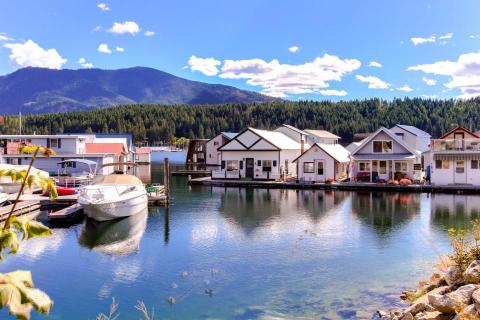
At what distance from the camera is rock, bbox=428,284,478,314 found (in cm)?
1120

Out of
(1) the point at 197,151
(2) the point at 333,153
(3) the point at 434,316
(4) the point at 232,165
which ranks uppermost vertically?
(1) the point at 197,151

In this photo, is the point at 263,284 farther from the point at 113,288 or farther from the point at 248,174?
the point at 248,174

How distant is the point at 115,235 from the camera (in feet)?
90.6

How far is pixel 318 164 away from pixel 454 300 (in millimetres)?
44063

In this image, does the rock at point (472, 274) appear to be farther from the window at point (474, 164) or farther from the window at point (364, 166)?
the window at point (364, 166)

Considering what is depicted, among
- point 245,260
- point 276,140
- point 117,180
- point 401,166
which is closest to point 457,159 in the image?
point 401,166

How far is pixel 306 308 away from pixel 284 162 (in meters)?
43.4

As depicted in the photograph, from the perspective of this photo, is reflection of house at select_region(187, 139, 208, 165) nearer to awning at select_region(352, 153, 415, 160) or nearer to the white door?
the white door

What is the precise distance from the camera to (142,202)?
34.9 metres

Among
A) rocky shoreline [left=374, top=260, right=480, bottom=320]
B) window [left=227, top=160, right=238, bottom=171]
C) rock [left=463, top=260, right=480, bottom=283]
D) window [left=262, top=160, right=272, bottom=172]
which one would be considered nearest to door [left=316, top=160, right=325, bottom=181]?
window [left=262, top=160, right=272, bottom=172]

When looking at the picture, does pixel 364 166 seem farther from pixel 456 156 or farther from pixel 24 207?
pixel 24 207

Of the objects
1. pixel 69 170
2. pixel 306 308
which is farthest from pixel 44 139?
pixel 306 308

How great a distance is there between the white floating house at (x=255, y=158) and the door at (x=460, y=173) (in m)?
18.2

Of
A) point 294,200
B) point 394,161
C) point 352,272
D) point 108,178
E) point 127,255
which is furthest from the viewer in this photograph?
point 394,161
